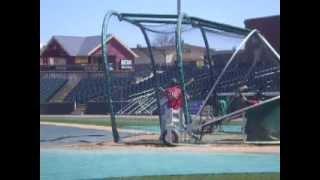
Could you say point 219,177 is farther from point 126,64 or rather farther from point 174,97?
point 126,64

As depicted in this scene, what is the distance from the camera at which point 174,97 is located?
5.71m

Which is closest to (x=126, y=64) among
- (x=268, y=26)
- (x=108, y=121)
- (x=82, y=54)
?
(x=82, y=54)

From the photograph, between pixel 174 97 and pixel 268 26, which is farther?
pixel 174 97

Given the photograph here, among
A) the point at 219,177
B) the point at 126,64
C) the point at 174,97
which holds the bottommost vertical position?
the point at 219,177

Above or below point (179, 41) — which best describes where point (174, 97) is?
below

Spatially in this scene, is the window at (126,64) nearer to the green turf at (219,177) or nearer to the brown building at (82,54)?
the brown building at (82,54)

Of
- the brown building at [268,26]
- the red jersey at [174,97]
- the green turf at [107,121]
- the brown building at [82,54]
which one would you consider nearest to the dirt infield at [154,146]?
the green turf at [107,121]

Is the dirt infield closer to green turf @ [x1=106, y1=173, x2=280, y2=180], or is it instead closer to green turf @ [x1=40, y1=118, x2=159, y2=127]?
green turf @ [x1=40, y1=118, x2=159, y2=127]

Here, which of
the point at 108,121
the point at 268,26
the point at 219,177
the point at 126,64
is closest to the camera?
the point at 219,177

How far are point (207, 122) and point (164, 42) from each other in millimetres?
985
